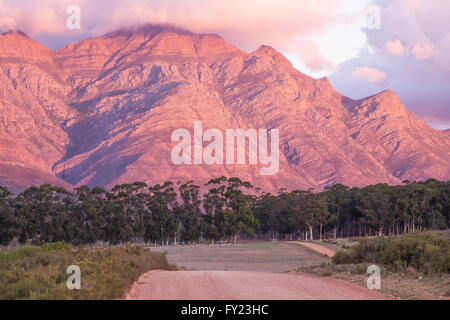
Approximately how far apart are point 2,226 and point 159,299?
73.5 metres

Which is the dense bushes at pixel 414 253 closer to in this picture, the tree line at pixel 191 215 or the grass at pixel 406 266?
the grass at pixel 406 266

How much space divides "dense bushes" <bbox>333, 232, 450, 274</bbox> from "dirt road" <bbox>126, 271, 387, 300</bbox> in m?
4.29

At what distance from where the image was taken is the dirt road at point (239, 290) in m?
16.0

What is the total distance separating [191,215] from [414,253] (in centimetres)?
8946

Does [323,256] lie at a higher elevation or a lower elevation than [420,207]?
lower

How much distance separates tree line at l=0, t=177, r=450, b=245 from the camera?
86375mm

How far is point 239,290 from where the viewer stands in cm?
Answer: 1761

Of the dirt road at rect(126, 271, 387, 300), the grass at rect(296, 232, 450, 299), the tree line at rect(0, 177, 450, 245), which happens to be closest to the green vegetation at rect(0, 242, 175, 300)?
the dirt road at rect(126, 271, 387, 300)

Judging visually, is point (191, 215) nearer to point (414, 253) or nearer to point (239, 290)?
point (414, 253)

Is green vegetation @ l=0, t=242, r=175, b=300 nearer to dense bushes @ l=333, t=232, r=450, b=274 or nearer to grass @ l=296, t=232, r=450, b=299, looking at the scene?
grass @ l=296, t=232, r=450, b=299

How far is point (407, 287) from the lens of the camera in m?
19.9
